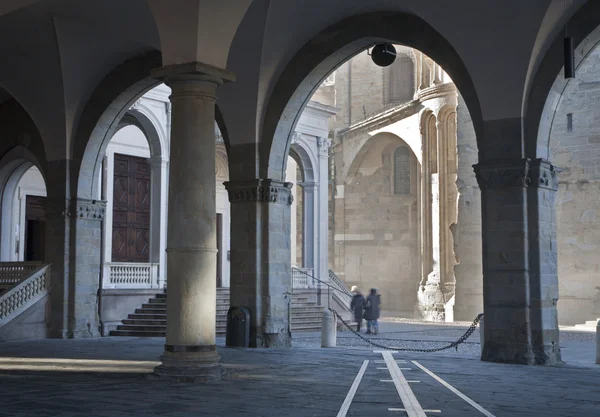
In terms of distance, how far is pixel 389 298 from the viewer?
3550 cm

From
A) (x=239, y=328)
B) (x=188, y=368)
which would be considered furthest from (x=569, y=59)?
(x=239, y=328)

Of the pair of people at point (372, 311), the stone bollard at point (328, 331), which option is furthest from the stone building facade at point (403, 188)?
the stone bollard at point (328, 331)

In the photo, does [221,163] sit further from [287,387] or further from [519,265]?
[287,387]

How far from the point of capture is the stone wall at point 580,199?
24812mm

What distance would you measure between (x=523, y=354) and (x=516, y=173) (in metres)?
2.86

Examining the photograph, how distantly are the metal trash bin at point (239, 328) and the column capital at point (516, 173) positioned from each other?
5247mm

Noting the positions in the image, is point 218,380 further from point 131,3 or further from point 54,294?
point 54,294

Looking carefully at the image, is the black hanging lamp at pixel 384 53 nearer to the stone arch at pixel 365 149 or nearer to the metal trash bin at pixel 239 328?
the metal trash bin at pixel 239 328

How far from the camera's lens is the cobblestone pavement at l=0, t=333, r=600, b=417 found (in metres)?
7.32

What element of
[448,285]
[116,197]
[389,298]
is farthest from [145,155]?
[389,298]

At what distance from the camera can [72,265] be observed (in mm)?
17906

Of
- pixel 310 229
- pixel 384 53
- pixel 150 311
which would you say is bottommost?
pixel 150 311

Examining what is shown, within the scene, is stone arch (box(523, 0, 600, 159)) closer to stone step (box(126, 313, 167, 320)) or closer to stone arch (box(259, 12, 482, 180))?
stone arch (box(259, 12, 482, 180))

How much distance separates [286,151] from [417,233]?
20639 mm
